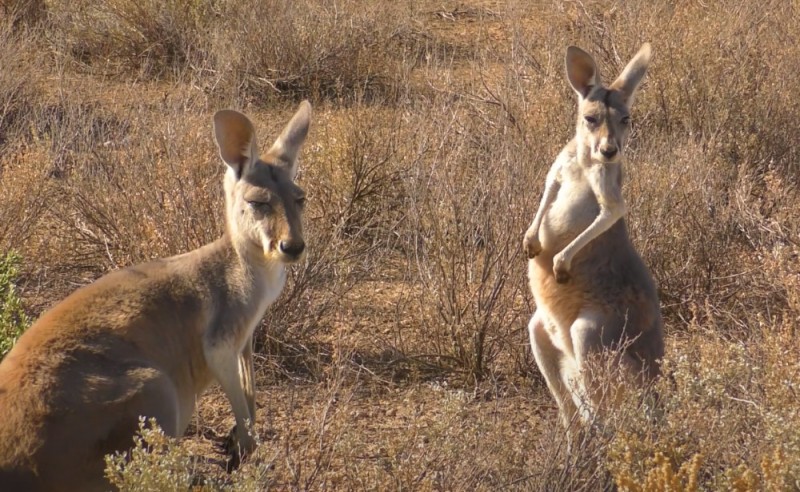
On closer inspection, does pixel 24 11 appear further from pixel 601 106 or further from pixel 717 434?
pixel 717 434

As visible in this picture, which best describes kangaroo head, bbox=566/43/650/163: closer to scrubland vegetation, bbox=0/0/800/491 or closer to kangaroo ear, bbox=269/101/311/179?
scrubland vegetation, bbox=0/0/800/491

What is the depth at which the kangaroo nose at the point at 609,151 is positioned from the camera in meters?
5.47

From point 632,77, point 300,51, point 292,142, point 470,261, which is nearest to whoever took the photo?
point 292,142

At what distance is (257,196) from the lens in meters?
5.03

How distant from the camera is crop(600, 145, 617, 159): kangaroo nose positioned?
5469mm

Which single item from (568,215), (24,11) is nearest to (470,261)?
(568,215)

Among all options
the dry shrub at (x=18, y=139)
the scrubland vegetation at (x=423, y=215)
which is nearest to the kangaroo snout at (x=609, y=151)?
the scrubland vegetation at (x=423, y=215)

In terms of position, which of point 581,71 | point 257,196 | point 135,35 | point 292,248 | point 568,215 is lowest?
point 135,35

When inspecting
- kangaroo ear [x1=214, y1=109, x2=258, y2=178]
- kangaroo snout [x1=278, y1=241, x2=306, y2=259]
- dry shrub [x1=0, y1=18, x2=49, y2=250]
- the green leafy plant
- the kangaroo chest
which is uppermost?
kangaroo ear [x1=214, y1=109, x2=258, y2=178]

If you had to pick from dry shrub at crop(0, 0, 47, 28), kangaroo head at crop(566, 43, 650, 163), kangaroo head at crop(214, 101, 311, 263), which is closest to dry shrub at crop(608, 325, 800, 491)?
kangaroo head at crop(566, 43, 650, 163)

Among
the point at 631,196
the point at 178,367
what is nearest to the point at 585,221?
the point at 631,196

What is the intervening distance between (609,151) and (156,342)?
214 centimetres

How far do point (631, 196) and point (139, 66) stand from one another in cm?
517

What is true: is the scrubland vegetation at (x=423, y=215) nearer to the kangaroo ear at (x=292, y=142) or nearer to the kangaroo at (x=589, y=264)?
the kangaroo at (x=589, y=264)
